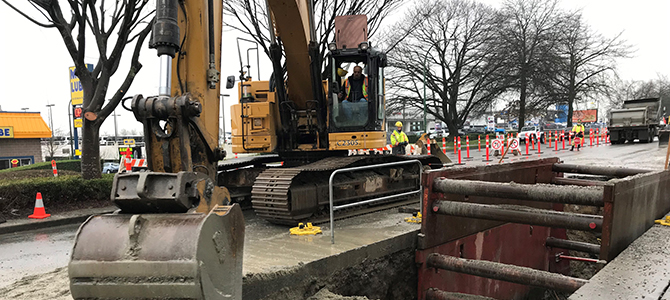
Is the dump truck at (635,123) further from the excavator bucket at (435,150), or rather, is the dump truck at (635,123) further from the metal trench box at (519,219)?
the metal trench box at (519,219)

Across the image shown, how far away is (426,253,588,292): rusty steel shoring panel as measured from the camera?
4.29 meters

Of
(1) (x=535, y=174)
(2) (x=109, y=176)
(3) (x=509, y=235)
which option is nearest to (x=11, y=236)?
(2) (x=109, y=176)

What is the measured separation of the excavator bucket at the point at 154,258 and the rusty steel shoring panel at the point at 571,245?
5140 mm

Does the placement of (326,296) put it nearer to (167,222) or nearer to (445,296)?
(445,296)

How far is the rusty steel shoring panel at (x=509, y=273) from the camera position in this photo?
4285 mm

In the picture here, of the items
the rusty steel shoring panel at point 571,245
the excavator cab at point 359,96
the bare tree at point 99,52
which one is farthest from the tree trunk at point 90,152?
the rusty steel shoring panel at point 571,245

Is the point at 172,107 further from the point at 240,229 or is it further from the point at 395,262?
the point at 395,262

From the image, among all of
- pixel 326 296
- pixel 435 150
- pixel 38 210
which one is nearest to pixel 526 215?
pixel 326 296

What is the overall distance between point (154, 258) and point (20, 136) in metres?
28.6

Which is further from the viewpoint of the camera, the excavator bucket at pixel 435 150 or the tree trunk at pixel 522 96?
the tree trunk at pixel 522 96

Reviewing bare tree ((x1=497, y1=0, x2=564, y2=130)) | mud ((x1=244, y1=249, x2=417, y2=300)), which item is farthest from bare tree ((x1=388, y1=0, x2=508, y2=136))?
mud ((x1=244, y1=249, x2=417, y2=300))

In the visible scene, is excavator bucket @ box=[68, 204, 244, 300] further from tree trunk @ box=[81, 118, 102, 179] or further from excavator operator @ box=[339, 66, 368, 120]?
tree trunk @ box=[81, 118, 102, 179]

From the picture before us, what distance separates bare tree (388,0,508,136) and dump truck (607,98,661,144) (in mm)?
8616

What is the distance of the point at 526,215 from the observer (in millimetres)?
4570
